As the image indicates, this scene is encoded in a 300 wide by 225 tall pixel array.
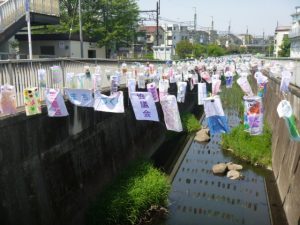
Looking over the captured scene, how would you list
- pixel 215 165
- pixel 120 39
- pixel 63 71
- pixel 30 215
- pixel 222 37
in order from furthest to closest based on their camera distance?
pixel 222 37, pixel 120 39, pixel 215 165, pixel 63 71, pixel 30 215

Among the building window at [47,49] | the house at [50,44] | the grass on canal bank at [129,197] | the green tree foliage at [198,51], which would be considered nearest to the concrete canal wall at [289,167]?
the grass on canal bank at [129,197]

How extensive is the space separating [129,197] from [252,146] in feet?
31.8

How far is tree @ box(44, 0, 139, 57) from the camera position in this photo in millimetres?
40188

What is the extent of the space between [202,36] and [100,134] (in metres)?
112

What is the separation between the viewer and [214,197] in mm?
15406

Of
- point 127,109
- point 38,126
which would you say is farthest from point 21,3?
point 38,126

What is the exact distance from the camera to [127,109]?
16875 millimetres

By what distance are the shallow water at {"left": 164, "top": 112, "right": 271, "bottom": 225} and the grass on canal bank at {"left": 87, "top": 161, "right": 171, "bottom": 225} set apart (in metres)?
1.17

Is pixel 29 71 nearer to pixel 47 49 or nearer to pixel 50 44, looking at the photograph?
pixel 50 44

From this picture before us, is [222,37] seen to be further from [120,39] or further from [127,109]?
[127,109]

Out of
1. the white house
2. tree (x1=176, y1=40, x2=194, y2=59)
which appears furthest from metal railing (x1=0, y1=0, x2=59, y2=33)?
tree (x1=176, y1=40, x2=194, y2=59)

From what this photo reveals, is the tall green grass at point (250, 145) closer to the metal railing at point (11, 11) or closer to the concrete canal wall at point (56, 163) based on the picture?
the concrete canal wall at point (56, 163)

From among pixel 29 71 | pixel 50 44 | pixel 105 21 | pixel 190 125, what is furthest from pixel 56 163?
pixel 105 21

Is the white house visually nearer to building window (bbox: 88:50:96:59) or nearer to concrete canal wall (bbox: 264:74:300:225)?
building window (bbox: 88:50:96:59)
